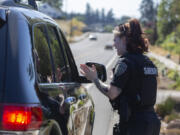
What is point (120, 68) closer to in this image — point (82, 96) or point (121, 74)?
point (121, 74)

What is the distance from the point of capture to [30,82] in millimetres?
3402

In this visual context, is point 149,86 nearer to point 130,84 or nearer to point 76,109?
point 130,84

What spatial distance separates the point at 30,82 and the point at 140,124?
1.34 meters

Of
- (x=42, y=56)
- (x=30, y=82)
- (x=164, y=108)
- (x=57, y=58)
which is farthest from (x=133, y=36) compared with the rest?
(x=164, y=108)

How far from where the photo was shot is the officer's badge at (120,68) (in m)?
4.33

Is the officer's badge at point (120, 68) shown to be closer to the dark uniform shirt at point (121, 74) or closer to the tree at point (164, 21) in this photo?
the dark uniform shirt at point (121, 74)

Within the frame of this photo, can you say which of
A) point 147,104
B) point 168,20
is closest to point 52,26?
point 147,104

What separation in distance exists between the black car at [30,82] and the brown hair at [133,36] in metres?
0.64

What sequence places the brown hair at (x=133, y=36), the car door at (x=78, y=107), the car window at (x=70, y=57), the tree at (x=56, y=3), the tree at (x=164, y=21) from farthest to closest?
the tree at (x=56, y=3)
the tree at (x=164, y=21)
the car window at (x=70, y=57)
the brown hair at (x=133, y=36)
the car door at (x=78, y=107)

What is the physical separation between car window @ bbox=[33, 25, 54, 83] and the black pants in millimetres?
782

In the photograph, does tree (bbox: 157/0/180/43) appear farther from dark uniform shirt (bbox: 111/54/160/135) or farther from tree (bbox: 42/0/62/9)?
dark uniform shirt (bbox: 111/54/160/135)

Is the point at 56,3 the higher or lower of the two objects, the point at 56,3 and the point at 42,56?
the lower

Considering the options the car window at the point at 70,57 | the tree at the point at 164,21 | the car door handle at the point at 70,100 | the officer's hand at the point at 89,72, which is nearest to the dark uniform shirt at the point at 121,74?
the officer's hand at the point at 89,72

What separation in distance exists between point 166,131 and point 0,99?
6.52 metres
